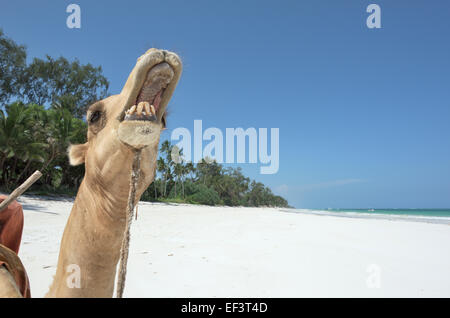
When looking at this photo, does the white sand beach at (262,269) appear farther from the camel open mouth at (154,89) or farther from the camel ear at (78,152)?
the camel open mouth at (154,89)

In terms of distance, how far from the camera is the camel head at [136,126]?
1022 mm

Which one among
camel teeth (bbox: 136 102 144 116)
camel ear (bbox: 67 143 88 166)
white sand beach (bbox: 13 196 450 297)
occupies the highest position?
camel teeth (bbox: 136 102 144 116)

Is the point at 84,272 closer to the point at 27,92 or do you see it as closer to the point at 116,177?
the point at 116,177

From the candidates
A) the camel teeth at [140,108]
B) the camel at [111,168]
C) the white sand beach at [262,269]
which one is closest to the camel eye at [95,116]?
the camel at [111,168]

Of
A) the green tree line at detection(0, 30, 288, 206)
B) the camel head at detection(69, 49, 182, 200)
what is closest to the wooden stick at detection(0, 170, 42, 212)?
the camel head at detection(69, 49, 182, 200)

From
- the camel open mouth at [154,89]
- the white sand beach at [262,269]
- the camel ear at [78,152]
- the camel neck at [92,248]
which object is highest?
the camel open mouth at [154,89]

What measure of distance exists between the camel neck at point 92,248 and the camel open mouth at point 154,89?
442 mm

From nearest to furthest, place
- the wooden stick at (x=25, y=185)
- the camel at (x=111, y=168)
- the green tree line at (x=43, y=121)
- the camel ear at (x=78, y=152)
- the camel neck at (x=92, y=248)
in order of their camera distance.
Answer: the wooden stick at (x=25, y=185) < the camel at (x=111, y=168) < the camel neck at (x=92, y=248) < the camel ear at (x=78, y=152) < the green tree line at (x=43, y=121)

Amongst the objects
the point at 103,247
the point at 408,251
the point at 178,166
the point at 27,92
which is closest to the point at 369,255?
the point at 408,251

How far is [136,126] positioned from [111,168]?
26 centimetres

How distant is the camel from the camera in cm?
106

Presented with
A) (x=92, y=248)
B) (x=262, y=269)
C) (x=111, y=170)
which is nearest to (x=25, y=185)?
(x=111, y=170)

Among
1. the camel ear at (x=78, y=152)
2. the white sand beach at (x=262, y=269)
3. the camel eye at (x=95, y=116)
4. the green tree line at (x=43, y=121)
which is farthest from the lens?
the green tree line at (x=43, y=121)

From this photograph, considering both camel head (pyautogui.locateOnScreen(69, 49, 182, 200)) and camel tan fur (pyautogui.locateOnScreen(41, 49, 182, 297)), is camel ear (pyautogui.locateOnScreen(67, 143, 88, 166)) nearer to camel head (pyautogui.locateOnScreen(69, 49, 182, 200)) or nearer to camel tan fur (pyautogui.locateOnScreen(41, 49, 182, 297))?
camel tan fur (pyautogui.locateOnScreen(41, 49, 182, 297))
